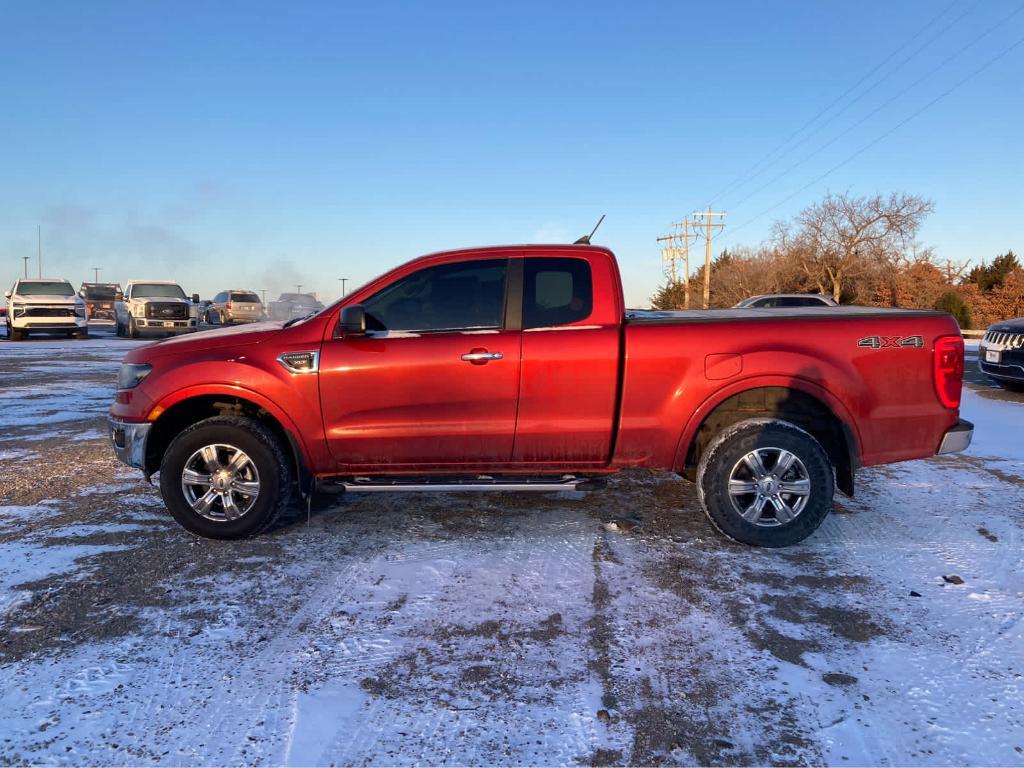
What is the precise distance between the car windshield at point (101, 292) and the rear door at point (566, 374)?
146 ft

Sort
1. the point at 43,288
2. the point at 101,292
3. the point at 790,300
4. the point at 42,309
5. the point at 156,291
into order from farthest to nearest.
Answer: the point at 101,292, the point at 156,291, the point at 43,288, the point at 42,309, the point at 790,300

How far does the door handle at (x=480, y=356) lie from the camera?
4.15 metres

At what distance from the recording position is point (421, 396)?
417 centimetres

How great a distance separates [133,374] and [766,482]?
13.7ft

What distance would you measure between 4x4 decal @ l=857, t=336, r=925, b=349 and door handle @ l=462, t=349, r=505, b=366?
7.43ft

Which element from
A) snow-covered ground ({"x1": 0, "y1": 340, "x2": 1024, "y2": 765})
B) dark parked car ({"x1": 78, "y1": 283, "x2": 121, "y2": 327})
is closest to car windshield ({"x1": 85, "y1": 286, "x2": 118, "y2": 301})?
dark parked car ({"x1": 78, "y1": 283, "x2": 121, "y2": 327})

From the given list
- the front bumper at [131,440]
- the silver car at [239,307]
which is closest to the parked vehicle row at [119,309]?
the silver car at [239,307]

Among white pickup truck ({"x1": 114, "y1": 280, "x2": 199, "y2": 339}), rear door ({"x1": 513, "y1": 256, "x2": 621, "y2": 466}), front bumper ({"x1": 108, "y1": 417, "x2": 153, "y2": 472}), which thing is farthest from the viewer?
white pickup truck ({"x1": 114, "y1": 280, "x2": 199, "y2": 339})

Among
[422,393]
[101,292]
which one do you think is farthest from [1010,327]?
[101,292]

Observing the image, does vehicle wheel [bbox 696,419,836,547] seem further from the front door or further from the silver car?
the silver car

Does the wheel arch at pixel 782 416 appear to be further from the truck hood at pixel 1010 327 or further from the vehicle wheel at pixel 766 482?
the truck hood at pixel 1010 327

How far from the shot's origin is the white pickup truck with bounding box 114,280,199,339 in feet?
79.6

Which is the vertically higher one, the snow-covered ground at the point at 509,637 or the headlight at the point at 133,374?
the headlight at the point at 133,374

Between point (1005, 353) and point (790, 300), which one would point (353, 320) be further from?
point (790, 300)
